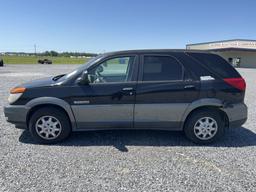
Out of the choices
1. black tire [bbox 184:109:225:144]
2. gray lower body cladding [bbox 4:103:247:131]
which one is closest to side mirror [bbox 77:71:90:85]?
gray lower body cladding [bbox 4:103:247:131]

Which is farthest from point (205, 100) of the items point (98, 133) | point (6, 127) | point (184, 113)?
point (6, 127)

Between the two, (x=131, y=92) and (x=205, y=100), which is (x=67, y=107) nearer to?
(x=131, y=92)

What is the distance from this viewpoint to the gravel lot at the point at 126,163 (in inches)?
124

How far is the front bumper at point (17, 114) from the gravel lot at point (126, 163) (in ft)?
1.44

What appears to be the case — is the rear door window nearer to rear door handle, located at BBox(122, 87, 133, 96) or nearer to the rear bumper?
rear door handle, located at BBox(122, 87, 133, 96)

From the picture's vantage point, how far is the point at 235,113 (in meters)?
4.55

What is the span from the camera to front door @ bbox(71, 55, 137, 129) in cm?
434

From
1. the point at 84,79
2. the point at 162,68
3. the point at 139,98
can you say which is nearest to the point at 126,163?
the point at 139,98

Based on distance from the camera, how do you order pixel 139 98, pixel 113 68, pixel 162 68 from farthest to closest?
pixel 113 68, pixel 162 68, pixel 139 98

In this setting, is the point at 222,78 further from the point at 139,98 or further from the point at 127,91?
the point at 127,91

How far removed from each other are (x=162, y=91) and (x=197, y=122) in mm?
968

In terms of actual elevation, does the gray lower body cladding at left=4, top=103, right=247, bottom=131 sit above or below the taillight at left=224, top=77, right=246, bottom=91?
below

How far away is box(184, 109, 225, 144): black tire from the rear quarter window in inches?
30.4

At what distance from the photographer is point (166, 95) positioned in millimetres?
4398
